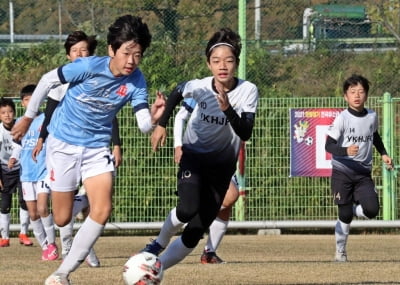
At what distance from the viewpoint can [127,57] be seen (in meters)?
8.55

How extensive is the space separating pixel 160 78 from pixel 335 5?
309cm

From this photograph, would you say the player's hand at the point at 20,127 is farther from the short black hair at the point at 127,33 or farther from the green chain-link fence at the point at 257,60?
the green chain-link fence at the point at 257,60

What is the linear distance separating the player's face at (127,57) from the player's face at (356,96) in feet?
14.6

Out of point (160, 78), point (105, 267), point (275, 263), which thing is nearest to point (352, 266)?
point (275, 263)

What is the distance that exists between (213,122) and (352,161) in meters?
3.63

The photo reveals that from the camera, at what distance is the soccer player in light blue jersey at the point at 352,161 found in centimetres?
1247

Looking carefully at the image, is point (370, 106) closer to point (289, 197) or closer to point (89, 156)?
point (289, 197)

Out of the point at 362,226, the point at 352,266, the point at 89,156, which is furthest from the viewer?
the point at 362,226

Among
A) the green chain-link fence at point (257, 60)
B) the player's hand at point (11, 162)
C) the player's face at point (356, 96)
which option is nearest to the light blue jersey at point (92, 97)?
the player's face at point (356, 96)

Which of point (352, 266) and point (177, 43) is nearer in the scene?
point (352, 266)

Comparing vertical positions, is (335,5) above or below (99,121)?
above

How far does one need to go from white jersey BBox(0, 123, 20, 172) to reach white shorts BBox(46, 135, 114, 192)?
6660mm

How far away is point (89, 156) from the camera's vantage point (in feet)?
28.4

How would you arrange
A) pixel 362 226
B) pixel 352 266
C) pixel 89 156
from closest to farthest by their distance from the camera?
pixel 89 156, pixel 352 266, pixel 362 226
